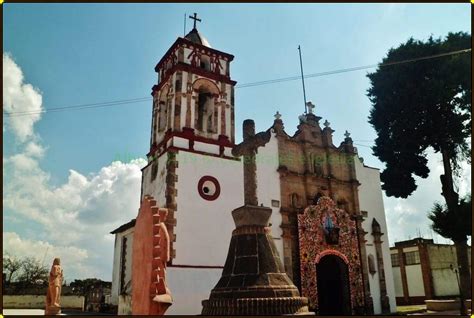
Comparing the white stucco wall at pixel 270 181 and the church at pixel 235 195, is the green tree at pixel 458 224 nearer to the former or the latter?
the church at pixel 235 195

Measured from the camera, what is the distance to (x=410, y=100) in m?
21.3

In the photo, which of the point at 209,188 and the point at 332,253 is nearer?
the point at 209,188

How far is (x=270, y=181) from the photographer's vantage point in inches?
754

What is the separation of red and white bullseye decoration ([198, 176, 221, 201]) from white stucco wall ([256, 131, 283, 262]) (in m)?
2.13

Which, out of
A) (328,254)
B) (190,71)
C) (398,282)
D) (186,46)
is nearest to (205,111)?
(190,71)

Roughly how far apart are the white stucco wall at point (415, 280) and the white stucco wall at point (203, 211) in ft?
61.6

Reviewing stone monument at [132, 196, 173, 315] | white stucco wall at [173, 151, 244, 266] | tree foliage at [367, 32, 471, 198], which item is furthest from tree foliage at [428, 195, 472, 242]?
stone monument at [132, 196, 173, 315]

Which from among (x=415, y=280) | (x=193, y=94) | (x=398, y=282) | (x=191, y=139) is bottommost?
(x=398, y=282)

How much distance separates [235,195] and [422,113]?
11.8 metres

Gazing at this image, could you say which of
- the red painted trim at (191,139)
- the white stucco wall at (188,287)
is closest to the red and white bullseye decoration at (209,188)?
the red painted trim at (191,139)

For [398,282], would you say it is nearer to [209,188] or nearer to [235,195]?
[235,195]

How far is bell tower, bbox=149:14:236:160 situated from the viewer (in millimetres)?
18344

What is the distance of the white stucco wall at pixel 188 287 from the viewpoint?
49.2ft

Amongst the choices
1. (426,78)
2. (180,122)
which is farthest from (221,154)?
(426,78)
